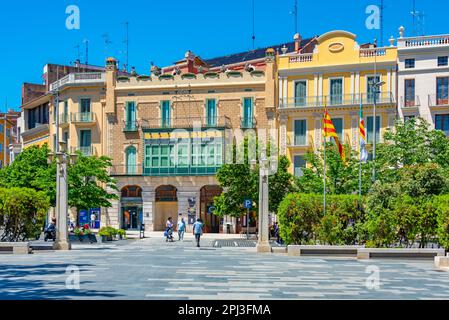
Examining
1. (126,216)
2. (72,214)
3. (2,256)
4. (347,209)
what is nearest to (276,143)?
(126,216)

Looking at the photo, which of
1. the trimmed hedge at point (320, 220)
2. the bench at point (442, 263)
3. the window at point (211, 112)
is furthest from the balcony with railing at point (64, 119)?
the bench at point (442, 263)

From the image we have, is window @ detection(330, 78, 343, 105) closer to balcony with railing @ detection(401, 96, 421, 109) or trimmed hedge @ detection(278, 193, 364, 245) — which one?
balcony with railing @ detection(401, 96, 421, 109)

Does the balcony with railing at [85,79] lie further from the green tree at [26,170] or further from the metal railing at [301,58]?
the metal railing at [301,58]

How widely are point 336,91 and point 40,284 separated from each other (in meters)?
45.1

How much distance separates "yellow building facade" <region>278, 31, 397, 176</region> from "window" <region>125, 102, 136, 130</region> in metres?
13.7

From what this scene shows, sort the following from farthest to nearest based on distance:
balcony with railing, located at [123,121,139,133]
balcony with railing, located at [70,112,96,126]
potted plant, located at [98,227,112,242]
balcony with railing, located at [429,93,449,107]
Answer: balcony with railing, located at [70,112,96,126], balcony with railing, located at [123,121,139,133], balcony with railing, located at [429,93,449,107], potted plant, located at [98,227,112,242]

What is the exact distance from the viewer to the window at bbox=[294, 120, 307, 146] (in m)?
59.7

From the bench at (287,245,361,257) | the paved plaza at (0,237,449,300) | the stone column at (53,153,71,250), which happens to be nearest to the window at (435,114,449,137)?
the bench at (287,245,361,257)

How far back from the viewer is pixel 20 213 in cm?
3153

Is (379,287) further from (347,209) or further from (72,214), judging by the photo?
(72,214)

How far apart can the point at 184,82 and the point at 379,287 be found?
159 feet

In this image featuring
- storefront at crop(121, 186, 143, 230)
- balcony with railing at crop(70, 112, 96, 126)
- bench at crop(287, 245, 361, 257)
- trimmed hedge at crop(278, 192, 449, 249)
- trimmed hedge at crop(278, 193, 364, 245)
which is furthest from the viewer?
balcony with railing at crop(70, 112, 96, 126)

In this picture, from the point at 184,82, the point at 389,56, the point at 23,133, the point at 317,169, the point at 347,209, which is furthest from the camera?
the point at 23,133
